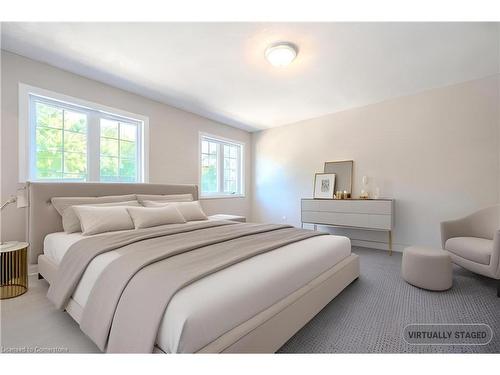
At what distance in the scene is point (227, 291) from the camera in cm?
114

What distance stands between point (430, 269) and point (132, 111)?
13.3ft

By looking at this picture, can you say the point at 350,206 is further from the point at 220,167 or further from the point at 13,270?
the point at 13,270

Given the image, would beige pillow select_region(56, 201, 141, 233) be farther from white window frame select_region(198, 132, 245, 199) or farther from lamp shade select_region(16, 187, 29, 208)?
white window frame select_region(198, 132, 245, 199)

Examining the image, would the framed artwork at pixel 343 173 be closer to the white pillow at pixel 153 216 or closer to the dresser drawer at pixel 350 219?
the dresser drawer at pixel 350 219

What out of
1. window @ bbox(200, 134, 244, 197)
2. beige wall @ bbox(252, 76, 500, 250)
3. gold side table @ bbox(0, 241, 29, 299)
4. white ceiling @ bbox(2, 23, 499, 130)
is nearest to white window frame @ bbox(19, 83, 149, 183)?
white ceiling @ bbox(2, 23, 499, 130)

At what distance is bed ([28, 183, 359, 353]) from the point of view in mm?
1010

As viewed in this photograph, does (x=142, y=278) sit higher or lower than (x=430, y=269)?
higher

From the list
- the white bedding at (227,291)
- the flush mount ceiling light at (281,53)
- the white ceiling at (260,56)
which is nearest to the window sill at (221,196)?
the white ceiling at (260,56)

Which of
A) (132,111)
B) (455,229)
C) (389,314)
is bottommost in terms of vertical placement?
(389,314)

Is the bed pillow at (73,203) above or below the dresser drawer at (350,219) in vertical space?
above

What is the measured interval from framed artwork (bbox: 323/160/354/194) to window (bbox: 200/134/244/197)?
6.74ft

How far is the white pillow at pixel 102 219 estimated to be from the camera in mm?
2182

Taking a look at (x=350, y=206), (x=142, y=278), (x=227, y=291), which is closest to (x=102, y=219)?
(x=142, y=278)

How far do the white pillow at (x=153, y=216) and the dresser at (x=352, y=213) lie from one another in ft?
7.84
